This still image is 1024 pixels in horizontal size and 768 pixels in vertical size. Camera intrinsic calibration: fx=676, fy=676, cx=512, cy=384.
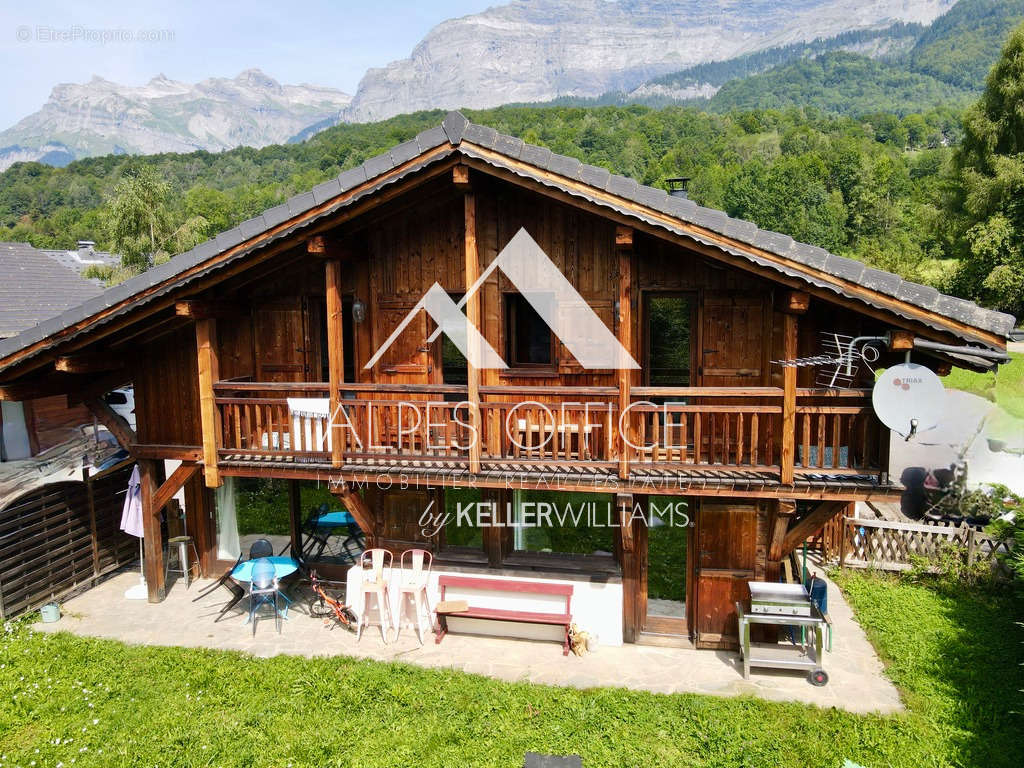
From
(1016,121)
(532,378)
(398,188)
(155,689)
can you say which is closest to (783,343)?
(532,378)

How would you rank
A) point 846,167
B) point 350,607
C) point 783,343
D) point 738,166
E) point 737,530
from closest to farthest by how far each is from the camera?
point 783,343 < point 737,530 < point 350,607 < point 846,167 < point 738,166

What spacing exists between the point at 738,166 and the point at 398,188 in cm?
7093

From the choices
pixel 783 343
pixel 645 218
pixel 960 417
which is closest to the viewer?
pixel 645 218

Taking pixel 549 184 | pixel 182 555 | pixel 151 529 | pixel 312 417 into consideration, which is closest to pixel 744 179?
pixel 549 184

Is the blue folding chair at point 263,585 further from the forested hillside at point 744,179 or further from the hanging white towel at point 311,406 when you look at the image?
the forested hillside at point 744,179

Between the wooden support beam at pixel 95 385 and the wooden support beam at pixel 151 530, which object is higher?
the wooden support beam at pixel 95 385

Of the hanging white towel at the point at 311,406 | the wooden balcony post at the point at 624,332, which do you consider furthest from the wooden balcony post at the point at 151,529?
the wooden balcony post at the point at 624,332

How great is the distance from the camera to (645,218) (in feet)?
26.1

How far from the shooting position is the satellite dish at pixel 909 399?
760cm

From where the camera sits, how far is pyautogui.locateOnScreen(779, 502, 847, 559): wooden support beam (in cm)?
866

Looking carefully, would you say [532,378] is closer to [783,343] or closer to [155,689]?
[783,343]

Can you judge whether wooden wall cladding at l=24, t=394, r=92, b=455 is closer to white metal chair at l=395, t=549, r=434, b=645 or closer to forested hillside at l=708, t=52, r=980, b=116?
white metal chair at l=395, t=549, r=434, b=645

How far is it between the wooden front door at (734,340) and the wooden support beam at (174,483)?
26.0ft

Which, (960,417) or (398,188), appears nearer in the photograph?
(398,188)
